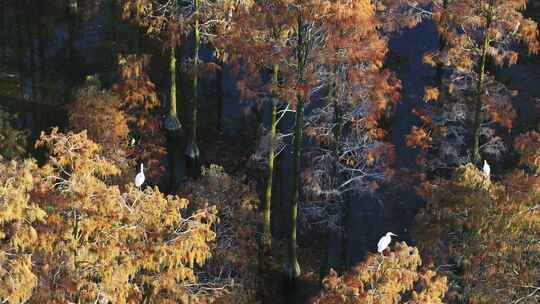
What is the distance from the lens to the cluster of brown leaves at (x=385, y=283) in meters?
13.1

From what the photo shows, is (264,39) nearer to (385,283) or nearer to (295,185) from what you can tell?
(295,185)

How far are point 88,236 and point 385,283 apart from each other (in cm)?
576

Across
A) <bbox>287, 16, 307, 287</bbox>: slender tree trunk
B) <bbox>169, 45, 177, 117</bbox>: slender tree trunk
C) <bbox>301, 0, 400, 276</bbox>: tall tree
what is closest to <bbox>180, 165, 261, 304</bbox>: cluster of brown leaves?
<bbox>287, 16, 307, 287</bbox>: slender tree trunk

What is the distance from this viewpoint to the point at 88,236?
13.3 m

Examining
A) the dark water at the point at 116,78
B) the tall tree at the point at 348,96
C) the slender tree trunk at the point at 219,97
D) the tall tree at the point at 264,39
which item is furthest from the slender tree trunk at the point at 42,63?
the tall tree at the point at 264,39

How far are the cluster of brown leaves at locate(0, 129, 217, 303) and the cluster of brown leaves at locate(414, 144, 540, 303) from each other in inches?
248

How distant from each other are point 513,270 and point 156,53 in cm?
2683

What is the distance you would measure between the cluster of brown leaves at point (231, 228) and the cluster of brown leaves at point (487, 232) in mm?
4944

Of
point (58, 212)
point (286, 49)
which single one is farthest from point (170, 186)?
point (58, 212)

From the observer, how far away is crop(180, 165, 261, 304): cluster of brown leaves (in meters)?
18.8

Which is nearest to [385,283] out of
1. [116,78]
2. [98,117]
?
[98,117]

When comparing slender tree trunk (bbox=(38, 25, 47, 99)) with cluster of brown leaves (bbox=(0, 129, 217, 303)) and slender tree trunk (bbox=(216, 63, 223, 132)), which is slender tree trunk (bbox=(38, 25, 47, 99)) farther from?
cluster of brown leaves (bbox=(0, 129, 217, 303))

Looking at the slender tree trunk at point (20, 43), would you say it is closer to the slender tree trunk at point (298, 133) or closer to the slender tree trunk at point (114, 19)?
the slender tree trunk at point (114, 19)

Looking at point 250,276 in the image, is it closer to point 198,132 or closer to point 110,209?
point 110,209
